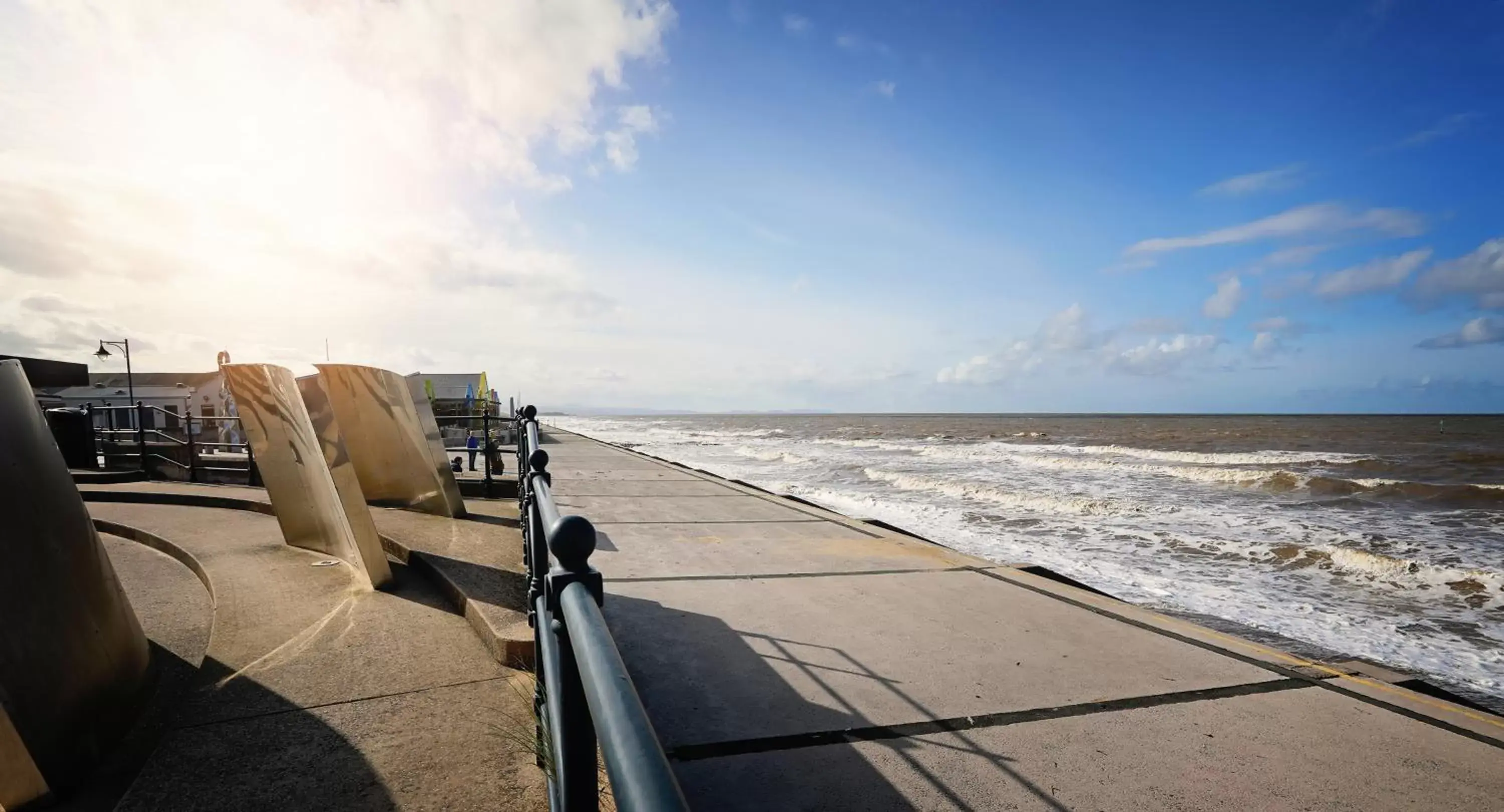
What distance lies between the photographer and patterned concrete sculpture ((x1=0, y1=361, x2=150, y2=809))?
Result: 8.23ft

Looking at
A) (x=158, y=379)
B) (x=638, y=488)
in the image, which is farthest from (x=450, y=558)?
(x=158, y=379)

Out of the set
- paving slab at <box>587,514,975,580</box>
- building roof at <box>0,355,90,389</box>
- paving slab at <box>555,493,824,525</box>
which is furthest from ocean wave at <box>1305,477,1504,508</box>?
building roof at <box>0,355,90,389</box>

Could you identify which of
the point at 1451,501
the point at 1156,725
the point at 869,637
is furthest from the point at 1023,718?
the point at 1451,501

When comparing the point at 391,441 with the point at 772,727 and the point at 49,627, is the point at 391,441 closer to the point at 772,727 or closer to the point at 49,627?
the point at 49,627

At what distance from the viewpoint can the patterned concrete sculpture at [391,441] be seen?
739cm

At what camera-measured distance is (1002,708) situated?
2.98 meters

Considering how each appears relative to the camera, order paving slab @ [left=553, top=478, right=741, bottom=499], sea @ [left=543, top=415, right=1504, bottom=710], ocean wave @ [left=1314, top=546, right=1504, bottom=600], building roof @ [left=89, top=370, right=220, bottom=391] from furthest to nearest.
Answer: building roof @ [left=89, top=370, right=220, bottom=391] < paving slab @ [left=553, top=478, right=741, bottom=499] < ocean wave @ [left=1314, top=546, right=1504, bottom=600] < sea @ [left=543, top=415, right=1504, bottom=710]

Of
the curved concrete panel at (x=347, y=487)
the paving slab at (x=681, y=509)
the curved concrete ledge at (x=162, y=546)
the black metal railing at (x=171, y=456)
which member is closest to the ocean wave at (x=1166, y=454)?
the paving slab at (x=681, y=509)

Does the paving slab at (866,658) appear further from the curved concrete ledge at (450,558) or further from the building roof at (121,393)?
the building roof at (121,393)

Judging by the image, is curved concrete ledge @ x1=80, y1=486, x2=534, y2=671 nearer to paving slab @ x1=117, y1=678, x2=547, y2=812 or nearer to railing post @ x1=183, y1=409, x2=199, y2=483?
paving slab @ x1=117, y1=678, x2=547, y2=812

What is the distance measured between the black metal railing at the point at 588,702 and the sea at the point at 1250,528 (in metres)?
6.29

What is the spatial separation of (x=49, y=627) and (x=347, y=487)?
2361 millimetres

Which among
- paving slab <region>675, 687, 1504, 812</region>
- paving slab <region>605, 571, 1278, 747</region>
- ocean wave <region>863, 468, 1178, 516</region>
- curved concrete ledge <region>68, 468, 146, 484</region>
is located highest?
curved concrete ledge <region>68, 468, 146, 484</region>

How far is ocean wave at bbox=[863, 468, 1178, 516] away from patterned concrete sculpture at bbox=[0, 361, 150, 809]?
1366 centimetres
